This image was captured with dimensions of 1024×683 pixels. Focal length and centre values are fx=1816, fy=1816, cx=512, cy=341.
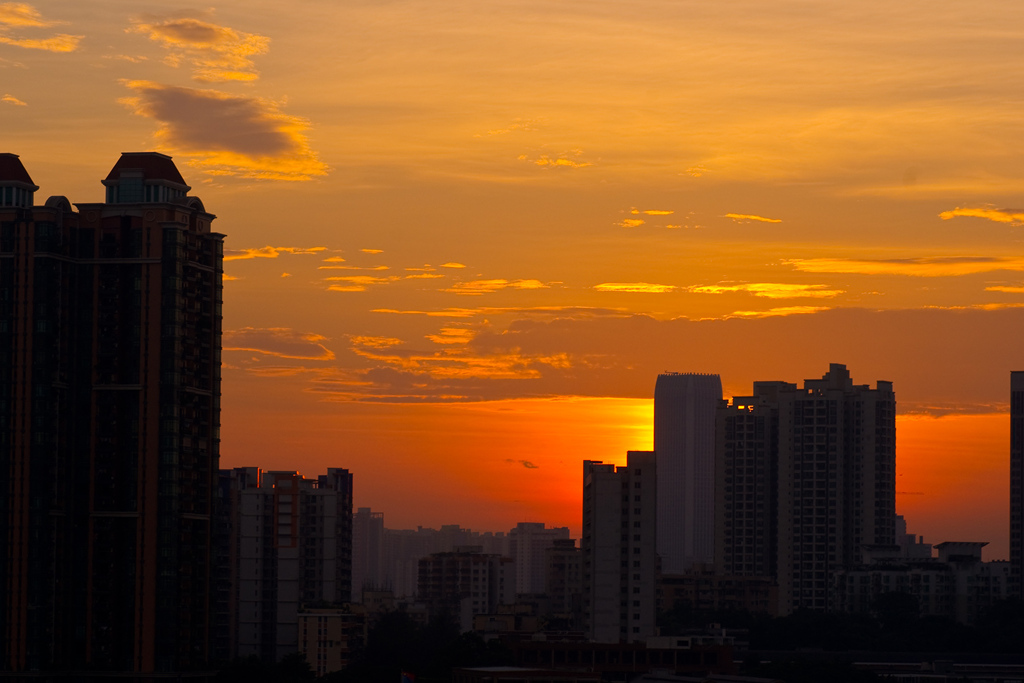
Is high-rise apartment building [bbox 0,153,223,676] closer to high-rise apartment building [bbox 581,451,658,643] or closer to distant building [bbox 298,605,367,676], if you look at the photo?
high-rise apartment building [bbox 581,451,658,643]

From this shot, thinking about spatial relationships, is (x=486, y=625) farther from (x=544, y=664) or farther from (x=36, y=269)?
(x=36, y=269)

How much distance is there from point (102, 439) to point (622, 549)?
2403 inches

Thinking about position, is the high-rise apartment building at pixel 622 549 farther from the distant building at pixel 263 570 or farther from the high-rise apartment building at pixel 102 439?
the high-rise apartment building at pixel 102 439

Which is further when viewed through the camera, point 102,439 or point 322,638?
point 322,638

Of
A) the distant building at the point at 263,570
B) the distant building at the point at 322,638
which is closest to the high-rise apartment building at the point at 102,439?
the distant building at the point at 322,638

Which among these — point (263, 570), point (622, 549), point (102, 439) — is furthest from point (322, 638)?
point (102, 439)

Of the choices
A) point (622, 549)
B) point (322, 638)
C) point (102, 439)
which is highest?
point (102, 439)

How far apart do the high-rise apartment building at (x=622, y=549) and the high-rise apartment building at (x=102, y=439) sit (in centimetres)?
5420

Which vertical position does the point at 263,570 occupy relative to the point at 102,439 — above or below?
below

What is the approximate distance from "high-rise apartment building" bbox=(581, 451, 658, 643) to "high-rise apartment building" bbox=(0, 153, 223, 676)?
54198mm

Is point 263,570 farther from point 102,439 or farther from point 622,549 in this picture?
point 102,439

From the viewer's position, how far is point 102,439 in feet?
363

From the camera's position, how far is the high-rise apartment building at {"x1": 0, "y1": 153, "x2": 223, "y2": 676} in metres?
108

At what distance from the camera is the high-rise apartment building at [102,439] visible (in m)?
108
